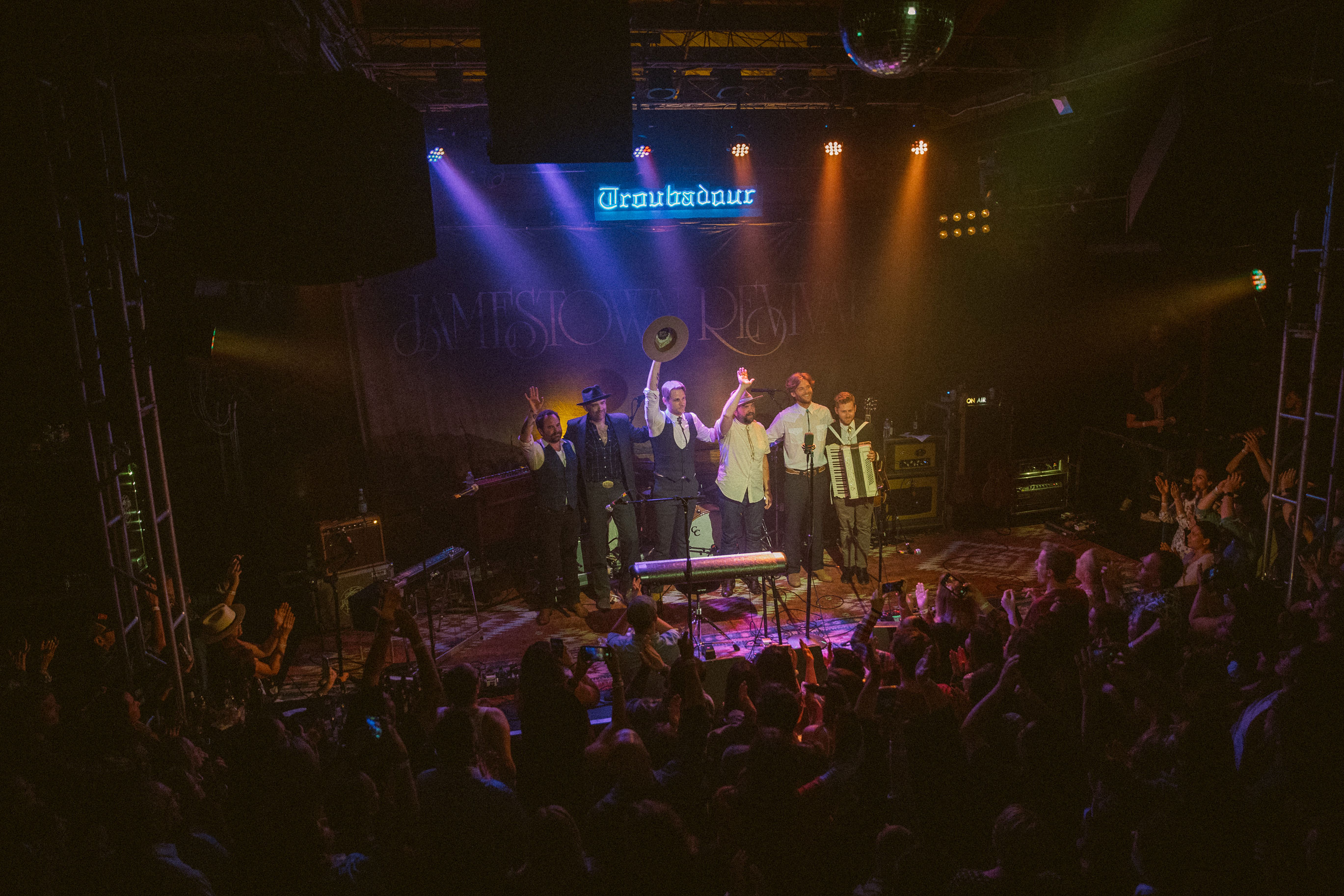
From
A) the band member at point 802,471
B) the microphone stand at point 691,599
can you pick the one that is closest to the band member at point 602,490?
the microphone stand at point 691,599

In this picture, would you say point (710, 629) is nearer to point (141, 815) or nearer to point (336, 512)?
point (336, 512)

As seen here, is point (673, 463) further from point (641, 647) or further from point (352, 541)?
point (641, 647)

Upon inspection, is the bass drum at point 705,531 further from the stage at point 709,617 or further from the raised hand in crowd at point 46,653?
the raised hand in crowd at point 46,653

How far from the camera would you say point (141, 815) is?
9.29ft

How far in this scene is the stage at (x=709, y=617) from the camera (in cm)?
683

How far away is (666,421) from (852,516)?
2.09 metres

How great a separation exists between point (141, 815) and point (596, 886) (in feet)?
5.12

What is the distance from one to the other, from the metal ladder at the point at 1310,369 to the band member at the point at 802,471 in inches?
144

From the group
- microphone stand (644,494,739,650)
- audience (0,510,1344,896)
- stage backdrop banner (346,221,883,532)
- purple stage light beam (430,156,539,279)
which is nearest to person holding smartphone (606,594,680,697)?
audience (0,510,1344,896)

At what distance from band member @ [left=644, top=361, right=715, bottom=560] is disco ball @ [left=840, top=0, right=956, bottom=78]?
14.1 feet

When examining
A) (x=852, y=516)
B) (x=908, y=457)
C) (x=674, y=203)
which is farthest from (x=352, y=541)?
(x=908, y=457)

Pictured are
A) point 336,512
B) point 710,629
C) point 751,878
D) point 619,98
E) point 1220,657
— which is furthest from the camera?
point 336,512

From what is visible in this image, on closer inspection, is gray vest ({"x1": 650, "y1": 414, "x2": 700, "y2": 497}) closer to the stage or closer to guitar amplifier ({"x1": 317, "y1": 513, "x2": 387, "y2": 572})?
the stage

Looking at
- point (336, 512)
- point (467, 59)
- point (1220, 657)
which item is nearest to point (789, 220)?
point (467, 59)
